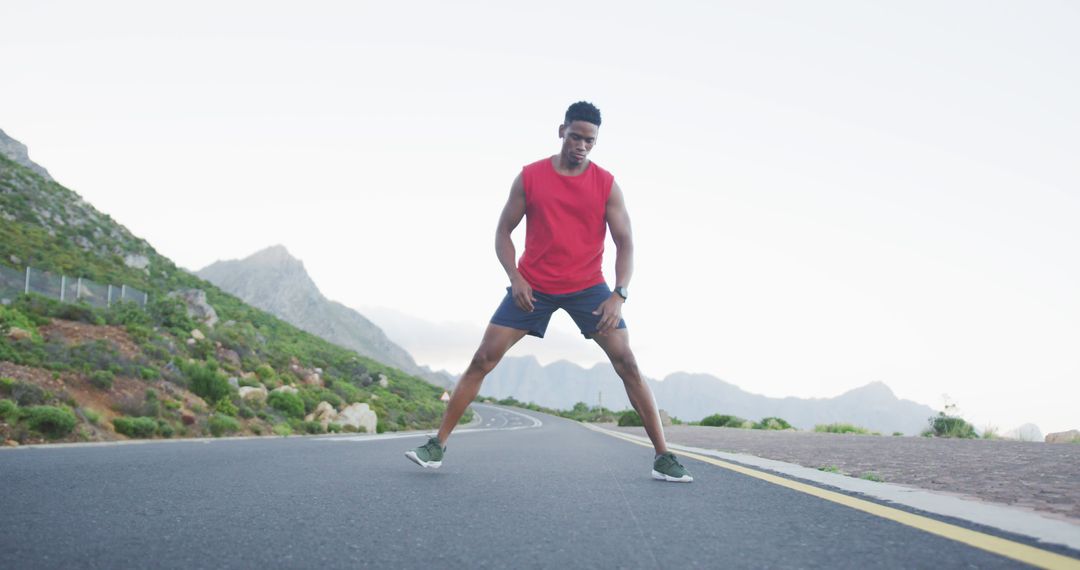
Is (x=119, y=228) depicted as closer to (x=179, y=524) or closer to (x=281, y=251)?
(x=179, y=524)

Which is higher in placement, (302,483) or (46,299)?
(46,299)

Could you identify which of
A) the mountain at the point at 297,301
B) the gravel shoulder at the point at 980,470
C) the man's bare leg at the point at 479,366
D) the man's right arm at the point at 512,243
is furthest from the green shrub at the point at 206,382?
the mountain at the point at 297,301

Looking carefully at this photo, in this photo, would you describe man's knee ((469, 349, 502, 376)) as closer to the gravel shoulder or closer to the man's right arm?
the man's right arm

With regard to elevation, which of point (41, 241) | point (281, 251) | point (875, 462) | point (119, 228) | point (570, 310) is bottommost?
point (875, 462)

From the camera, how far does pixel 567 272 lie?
518 cm

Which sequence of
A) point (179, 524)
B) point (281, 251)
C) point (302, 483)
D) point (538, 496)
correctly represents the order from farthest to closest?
point (281, 251) → point (302, 483) → point (538, 496) → point (179, 524)

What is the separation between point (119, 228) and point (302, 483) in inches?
1836

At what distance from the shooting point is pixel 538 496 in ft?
13.5

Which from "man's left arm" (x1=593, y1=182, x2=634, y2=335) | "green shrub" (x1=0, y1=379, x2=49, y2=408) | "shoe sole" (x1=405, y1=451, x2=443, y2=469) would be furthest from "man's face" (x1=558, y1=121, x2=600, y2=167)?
"green shrub" (x1=0, y1=379, x2=49, y2=408)

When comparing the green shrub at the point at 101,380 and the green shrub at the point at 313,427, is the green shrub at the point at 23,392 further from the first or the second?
the green shrub at the point at 313,427

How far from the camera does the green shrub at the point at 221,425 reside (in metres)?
15.1

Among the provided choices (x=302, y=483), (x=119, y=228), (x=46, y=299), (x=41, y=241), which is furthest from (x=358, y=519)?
(x=119, y=228)

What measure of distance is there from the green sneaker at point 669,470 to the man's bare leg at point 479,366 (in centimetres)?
126

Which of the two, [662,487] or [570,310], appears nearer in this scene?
[662,487]
